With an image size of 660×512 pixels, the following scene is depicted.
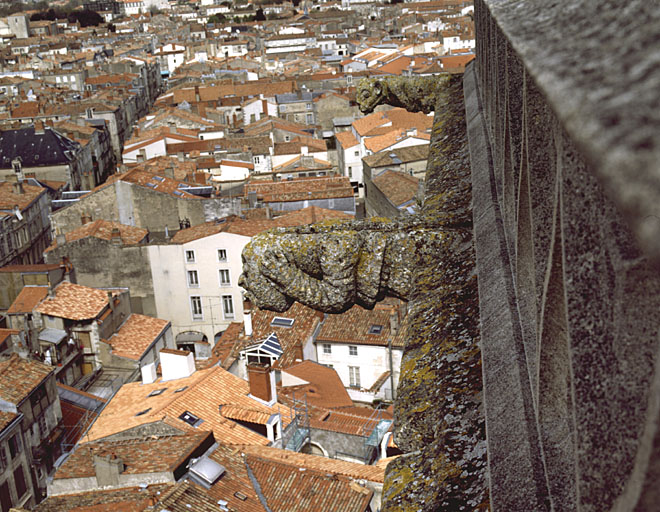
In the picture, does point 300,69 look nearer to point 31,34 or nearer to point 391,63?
point 391,63

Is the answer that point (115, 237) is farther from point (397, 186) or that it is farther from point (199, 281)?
point (397, 186)

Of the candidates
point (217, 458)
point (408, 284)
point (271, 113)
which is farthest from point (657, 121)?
point (271, 113)

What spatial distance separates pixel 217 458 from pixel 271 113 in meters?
46.6

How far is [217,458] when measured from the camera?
15719 millimetres

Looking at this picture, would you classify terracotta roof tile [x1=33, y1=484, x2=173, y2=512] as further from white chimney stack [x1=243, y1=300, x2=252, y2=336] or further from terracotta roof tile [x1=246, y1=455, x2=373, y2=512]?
white chimney stack [x1=243, y1=300, x2=252, y2=336]

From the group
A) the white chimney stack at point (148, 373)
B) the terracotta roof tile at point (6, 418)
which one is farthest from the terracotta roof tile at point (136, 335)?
the terracotta roof tile at point (6, 418)

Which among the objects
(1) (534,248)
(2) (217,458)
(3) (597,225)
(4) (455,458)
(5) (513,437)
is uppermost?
(3) (597,225)

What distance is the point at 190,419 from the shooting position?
18109 mm

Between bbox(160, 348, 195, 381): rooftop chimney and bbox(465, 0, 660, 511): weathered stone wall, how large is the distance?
1868cm

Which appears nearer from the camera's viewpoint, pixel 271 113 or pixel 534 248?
pixel 534 248

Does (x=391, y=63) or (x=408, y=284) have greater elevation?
(x=408, y=284)

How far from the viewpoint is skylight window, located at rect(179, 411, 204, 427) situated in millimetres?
17969

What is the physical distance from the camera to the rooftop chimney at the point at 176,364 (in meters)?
21.0

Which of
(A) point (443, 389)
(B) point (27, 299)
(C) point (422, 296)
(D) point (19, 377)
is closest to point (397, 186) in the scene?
(B) point (27, 299)
